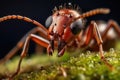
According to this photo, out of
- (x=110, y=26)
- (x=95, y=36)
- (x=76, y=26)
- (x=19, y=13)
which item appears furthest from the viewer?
(x=19, y=13)

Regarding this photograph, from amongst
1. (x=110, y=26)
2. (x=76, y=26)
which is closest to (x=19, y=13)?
(x=110, y=26)

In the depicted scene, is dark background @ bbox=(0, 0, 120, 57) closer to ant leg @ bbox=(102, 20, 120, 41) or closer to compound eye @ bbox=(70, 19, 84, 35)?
ant leg @ bbox=(102, 20, 120, 41)

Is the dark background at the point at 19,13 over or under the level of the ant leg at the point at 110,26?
over

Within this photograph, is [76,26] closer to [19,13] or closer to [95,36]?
[95,36]

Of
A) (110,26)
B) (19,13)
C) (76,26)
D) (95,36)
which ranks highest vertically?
(19,13)

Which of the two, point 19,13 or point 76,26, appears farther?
point 19,13

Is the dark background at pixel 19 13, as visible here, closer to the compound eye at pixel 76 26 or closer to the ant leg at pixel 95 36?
the ant leg at pixel 95 36

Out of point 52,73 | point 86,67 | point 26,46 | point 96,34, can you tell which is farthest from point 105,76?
point 26,46

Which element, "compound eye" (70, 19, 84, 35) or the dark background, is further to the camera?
the dark background

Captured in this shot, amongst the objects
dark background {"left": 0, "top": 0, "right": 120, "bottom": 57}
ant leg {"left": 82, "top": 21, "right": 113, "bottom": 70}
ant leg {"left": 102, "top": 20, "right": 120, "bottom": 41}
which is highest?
dark background {"left": 0, "top": 0, "right": 120, "bottom": 57}

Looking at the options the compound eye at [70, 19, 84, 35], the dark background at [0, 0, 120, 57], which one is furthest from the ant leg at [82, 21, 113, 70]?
the dark background at [0, 0, 120, 57]

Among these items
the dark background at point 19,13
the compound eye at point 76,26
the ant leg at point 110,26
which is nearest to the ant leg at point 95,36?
the compound eye at point 76,26
